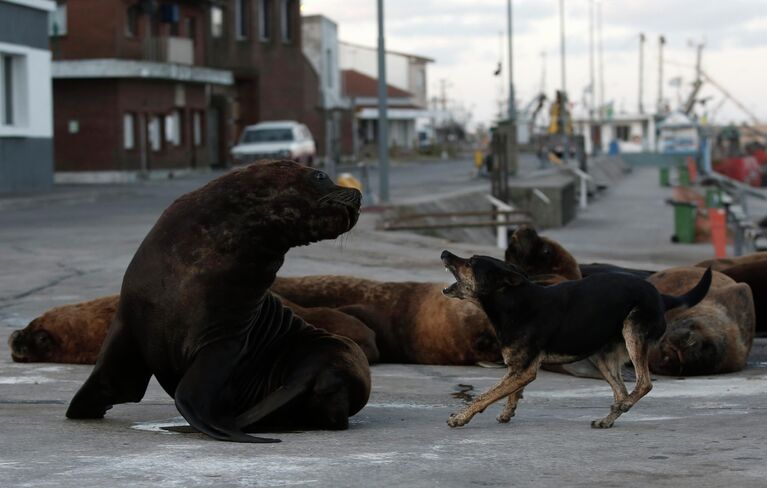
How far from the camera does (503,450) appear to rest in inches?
256

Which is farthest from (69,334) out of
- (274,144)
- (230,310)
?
(274,144)

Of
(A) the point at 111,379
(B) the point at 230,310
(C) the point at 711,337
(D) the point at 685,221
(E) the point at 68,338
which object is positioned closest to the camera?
(B) the point at 230,310

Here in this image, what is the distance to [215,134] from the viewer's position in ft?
228

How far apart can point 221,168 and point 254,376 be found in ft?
202

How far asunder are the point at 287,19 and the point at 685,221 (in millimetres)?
47905

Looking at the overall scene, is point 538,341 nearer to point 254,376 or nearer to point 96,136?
point 254,376

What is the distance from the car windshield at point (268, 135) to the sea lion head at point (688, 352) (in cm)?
4782

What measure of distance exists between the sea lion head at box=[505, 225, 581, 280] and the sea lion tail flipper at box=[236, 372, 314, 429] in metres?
4.18

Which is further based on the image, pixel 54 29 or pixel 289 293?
pixel 54 29

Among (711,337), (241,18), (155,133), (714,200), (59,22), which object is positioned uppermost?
(241,18)

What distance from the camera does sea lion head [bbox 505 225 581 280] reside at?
37.6ft

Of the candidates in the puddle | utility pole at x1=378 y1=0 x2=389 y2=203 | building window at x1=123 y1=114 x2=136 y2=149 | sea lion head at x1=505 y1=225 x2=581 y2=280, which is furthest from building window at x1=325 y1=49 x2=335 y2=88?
the puddle

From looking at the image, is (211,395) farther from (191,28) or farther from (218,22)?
(218,22)

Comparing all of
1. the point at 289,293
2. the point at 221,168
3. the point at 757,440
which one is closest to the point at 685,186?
the point at 221,168
